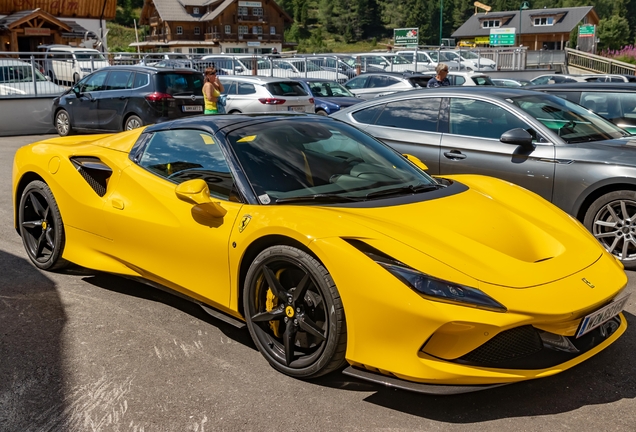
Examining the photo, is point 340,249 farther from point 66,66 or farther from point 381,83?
point 381,83

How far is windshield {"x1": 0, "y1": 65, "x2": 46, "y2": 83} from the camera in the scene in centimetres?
1689

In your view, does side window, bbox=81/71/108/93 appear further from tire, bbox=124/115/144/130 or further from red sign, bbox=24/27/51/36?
red sign, bbox=24/27/51/36

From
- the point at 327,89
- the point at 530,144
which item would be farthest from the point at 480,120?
the point at 327,89

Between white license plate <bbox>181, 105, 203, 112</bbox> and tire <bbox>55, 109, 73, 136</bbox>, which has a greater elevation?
white license plate <bbox>181, 105, 203, 112</bbox>

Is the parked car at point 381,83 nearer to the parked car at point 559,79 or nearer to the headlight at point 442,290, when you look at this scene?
the parked car at point 559,79

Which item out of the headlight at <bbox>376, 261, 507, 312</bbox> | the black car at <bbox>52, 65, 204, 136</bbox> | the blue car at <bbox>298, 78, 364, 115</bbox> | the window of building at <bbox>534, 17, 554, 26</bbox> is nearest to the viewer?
the headlight at <bbox>376, 261, 507, 312</bbox>

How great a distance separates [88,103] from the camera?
15.0 meters

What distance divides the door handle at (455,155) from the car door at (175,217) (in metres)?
3.10

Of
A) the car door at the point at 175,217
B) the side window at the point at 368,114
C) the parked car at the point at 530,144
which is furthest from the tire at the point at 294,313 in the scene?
the side window at the point at 368,114

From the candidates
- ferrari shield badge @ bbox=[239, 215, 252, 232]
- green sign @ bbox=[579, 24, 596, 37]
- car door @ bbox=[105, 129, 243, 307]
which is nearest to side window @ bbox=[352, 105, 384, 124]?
car door @ bbox=[105, 129, 243, 307]

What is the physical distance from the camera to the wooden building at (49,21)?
40.7 m

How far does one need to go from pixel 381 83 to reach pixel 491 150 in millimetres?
16164

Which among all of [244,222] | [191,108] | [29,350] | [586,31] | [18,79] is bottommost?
[29,350]

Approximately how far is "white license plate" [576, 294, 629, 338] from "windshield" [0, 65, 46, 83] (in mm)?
16590
